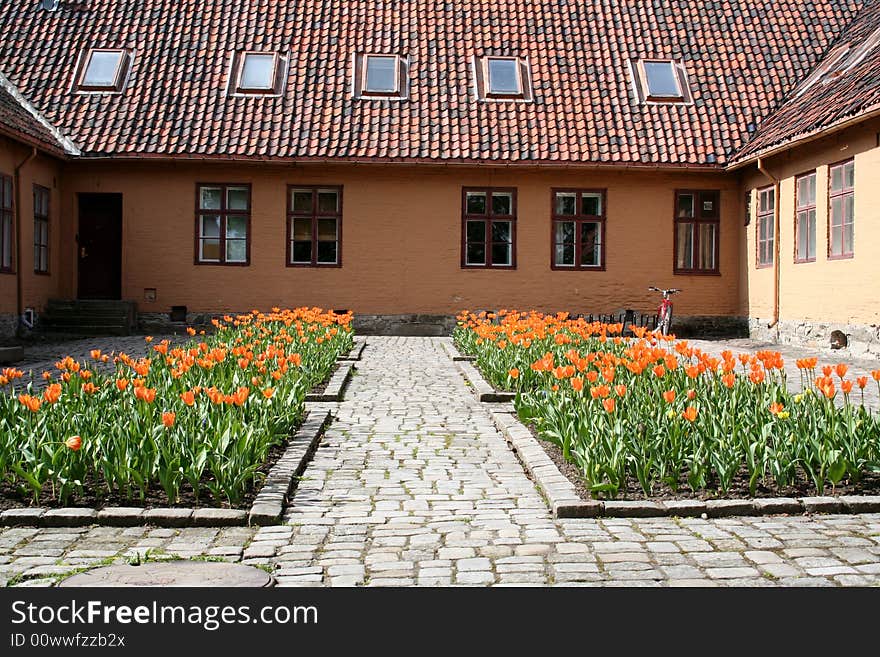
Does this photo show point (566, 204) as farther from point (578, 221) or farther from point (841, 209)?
point (841, 209)

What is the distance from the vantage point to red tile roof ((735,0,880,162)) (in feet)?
51.1

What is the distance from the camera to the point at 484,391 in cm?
1090

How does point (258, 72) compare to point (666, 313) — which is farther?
point (258, 72)

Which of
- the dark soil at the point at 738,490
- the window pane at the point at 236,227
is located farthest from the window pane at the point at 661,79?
the dark soil at the point at 738,490

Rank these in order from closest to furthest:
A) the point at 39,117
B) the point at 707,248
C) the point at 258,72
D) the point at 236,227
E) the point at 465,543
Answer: the point at 465,543 < the point at 39,117 < the point at 236,227 < the point at 707,248 < the point at 258,72

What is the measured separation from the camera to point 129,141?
20656mm

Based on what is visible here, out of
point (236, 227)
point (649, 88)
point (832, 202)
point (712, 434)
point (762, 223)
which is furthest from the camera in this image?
point (649, 88)

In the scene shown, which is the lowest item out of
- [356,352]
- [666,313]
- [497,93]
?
[356,352]

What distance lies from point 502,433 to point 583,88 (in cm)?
1494

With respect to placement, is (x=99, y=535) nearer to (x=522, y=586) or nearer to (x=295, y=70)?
(x=522, y=586)

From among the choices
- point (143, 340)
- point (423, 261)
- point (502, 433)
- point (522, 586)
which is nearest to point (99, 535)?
point (522, 586)

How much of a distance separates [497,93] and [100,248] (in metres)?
9.17

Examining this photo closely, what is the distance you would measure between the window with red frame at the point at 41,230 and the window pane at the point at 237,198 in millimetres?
3634

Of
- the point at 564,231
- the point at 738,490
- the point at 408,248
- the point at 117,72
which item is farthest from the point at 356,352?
the point at 738,490
